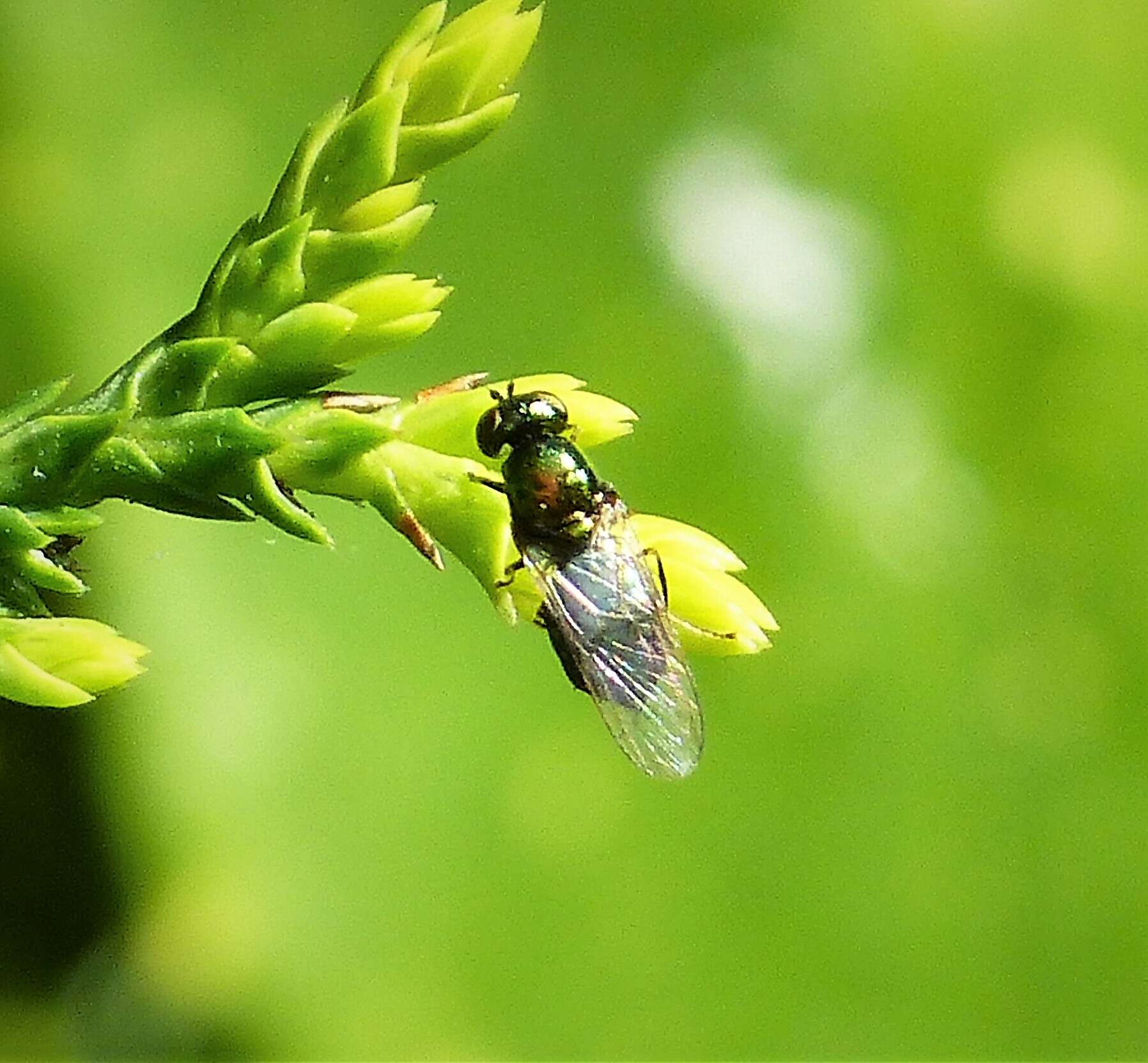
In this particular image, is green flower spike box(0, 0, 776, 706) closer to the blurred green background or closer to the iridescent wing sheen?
the iridescent wing sheen

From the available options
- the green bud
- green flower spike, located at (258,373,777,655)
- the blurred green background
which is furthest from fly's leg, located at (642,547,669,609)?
the blurred green background

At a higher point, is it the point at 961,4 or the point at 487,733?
the point at 961,4

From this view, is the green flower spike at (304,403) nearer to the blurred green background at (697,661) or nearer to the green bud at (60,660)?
the green bud at (60,660)

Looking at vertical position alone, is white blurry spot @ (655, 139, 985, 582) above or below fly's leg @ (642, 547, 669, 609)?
above

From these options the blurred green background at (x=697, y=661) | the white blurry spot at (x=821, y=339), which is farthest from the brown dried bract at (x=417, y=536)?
the white blurry spot at (x=821, y=339)

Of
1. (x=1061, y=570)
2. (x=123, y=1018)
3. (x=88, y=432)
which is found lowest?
(x=123, y=1018)

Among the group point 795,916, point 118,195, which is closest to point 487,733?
point 795,916

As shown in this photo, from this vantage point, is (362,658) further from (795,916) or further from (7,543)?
(7,543)
